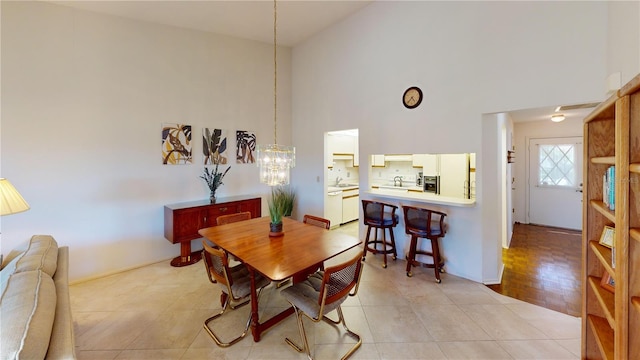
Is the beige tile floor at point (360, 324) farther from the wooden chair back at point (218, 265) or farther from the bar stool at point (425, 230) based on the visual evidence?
the wooden chair back at point (218, 265)

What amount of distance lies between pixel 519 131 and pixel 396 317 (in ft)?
18.5

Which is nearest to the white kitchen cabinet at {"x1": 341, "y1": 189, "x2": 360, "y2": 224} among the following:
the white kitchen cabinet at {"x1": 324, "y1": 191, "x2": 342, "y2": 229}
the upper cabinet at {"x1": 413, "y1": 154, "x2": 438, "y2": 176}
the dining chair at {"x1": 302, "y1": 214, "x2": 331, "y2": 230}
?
the white kitchen cabinet at {"x1": 324, "y1": 191, "x2": 342, "y2": 229}

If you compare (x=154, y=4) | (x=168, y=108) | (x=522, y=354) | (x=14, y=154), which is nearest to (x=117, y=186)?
(x=14, y=154)

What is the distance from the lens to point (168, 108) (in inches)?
145

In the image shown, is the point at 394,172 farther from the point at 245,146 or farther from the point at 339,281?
the point at 339,281

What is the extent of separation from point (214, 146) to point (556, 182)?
704 cm

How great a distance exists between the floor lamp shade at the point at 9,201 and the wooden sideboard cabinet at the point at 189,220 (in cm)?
152

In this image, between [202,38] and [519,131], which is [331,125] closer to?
[202,38]

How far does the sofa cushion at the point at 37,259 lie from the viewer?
60.2 inches

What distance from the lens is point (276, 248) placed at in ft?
6.98

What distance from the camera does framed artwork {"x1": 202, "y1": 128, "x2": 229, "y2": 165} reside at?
13.3 ft

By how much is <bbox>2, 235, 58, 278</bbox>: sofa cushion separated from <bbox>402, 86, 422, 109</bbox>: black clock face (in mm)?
3900

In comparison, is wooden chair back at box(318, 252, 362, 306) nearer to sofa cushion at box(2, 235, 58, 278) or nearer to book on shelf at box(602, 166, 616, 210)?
book on shelf at box(602, 166, 616, 210)

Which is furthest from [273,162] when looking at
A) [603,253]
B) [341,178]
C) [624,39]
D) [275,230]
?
[341,178]
